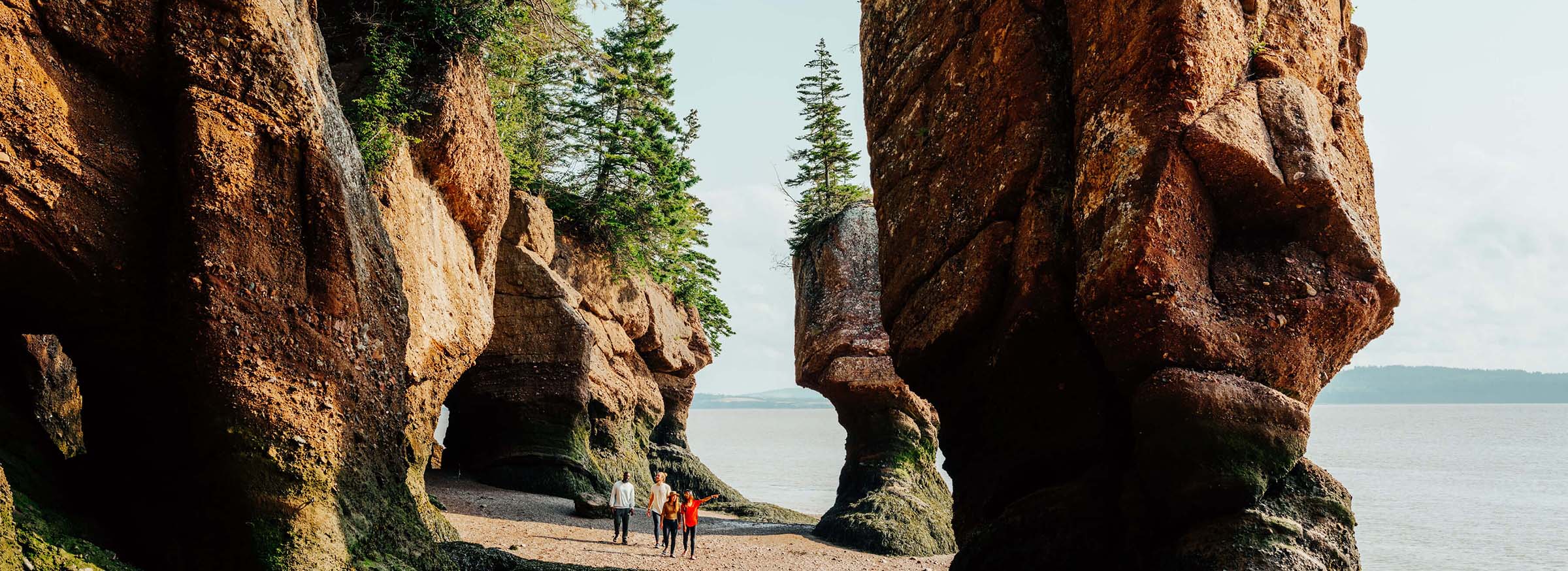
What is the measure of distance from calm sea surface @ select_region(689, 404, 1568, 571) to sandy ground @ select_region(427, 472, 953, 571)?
1955 centimetres

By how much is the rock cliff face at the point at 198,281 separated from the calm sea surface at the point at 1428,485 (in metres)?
31.0

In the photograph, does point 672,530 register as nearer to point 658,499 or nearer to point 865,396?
point 658,499

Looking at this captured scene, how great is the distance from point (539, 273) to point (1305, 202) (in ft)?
52.6

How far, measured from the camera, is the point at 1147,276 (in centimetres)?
875

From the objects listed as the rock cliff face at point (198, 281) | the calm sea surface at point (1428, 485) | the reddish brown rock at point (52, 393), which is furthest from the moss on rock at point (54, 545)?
the calm sea surface at point (1428, 485)

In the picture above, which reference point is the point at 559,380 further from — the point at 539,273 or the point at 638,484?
the point at 638,484

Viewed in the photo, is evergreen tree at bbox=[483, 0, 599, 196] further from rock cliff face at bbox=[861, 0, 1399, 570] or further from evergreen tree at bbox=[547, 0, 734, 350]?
rock cliff face at bbox=[861, 0, 1399, 570]

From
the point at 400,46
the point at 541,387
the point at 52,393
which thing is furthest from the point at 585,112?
the point at 52,393

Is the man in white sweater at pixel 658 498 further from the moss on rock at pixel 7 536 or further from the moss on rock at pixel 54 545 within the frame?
the moss on rock at pixel 7 536

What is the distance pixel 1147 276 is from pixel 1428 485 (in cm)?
5617

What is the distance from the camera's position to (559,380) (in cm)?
2123

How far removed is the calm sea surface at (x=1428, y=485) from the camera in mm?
32875

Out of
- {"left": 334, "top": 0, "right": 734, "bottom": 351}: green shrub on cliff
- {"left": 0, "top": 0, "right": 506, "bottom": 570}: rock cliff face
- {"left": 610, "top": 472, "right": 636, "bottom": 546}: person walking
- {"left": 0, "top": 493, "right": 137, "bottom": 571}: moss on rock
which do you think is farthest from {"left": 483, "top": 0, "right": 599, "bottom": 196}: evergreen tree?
{"left": 0, "top": 493, "right": 137, "bottom": 571}: moss on rock

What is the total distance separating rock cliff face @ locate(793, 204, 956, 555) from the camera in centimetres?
2212
